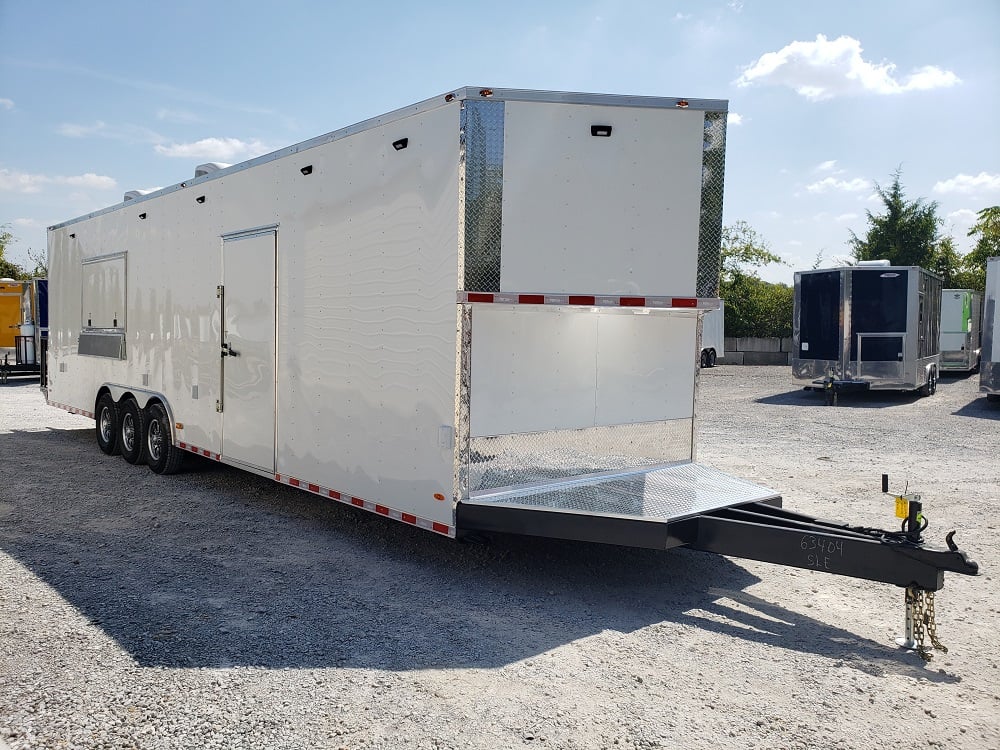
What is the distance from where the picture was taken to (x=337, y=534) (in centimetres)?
629

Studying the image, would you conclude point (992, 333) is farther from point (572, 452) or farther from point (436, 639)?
point (436, 639)

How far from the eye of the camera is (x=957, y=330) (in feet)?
72.3

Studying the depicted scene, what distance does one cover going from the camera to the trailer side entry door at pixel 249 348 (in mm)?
6566

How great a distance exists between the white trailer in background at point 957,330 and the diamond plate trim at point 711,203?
1860 cm

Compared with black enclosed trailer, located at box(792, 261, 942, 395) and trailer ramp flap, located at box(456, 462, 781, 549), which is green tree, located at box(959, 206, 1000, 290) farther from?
trailer ramp flap, located at box(456, 462, 781, 549)

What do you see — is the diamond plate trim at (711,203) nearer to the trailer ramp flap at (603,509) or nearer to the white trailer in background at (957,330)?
the trailer ramp flap at (603,509)

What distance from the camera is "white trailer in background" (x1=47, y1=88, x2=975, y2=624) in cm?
483

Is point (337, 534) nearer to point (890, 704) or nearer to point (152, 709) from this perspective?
point (152, 709)

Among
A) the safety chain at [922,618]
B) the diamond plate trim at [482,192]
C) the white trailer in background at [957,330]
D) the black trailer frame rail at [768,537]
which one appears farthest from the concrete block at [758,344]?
the safety chain at [922,618]

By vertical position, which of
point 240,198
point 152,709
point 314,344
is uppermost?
point 240,198

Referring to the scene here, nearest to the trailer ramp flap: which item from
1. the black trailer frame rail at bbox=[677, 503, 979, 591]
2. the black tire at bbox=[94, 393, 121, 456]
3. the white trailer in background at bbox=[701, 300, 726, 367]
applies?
the black trailer frame rail at bbox=[677, 503, 979, 591]

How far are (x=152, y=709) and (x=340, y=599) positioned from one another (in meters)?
1.47

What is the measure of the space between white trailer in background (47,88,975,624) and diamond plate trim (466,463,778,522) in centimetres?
2

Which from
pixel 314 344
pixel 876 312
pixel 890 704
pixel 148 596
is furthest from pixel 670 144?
pixel 876 312
